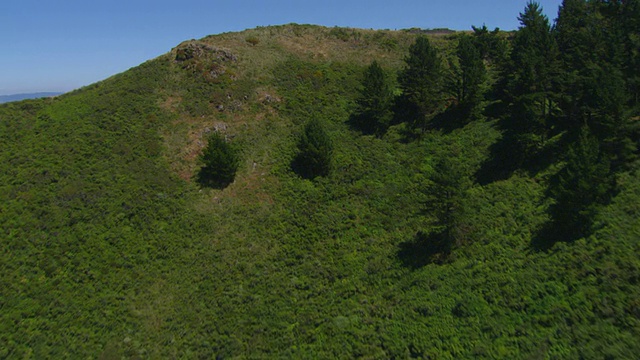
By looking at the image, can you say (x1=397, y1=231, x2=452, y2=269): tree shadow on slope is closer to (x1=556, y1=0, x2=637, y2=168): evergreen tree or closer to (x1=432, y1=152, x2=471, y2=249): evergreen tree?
(x1=432, y1=152, x2=471, y2=249): evergreen tree

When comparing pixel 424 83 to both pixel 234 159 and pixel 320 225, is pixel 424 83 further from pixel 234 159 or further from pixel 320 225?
pixel 234 159

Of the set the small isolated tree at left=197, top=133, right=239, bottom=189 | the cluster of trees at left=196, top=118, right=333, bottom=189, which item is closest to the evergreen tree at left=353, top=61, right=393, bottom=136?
the cluster of trees at left=196, top=118, right=333, bottom=189

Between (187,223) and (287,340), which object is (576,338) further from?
(187,223)

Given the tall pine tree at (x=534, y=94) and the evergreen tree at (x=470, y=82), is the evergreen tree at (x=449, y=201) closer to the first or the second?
the tall pine tree at (x=534, y=94)

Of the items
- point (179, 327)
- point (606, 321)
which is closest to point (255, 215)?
point (179, 327)

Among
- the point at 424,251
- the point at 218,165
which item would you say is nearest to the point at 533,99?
the point at 424,251

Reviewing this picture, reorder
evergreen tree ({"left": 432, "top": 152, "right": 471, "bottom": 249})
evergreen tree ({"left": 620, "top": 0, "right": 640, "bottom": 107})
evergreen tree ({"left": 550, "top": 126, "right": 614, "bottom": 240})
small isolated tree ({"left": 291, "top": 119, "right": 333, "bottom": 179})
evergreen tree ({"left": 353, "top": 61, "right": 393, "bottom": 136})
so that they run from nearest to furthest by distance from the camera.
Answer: evergreen tree ({"left": 550, "top": 126, "right": 614, "bottom": 240}) < evergreen tree ({"left": 432, "top": 152, "right": 471, "bottom": 249}) < evergreen tree ({"left": 620, "top": 0, "right": 640, "bottom": 107}) < small isolated tree ({"left": 291, "top": 119, "right": 333, "bottom": 179}) < evergreen tree ({"left": 353, "top": 61, "right": 393, "bottom": 136})
